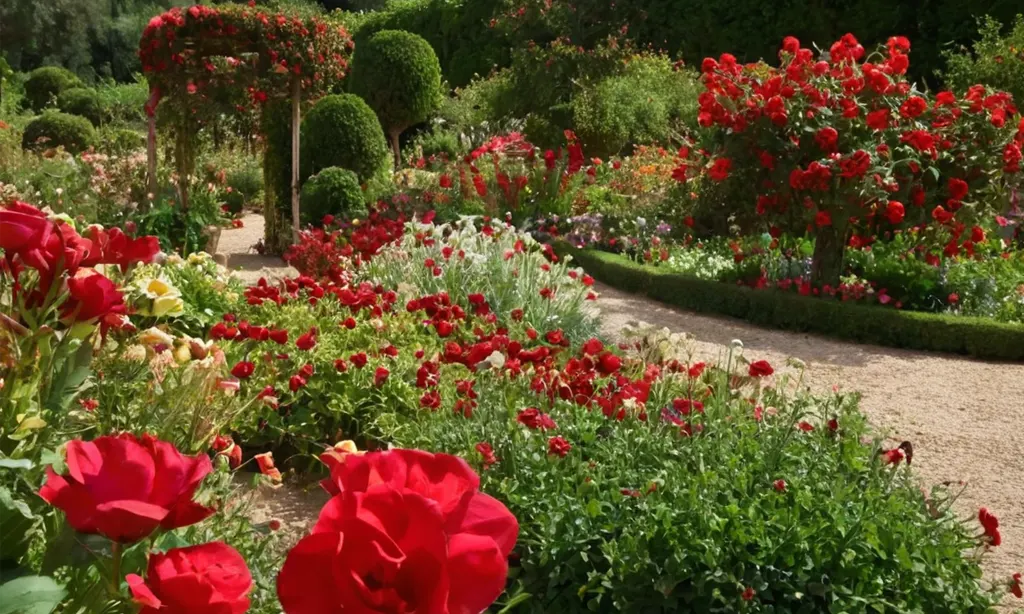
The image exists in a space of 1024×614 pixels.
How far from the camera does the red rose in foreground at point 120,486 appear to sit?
0.79 metres

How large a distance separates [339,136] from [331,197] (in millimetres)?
958

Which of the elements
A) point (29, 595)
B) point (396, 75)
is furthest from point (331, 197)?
point (29, 595)

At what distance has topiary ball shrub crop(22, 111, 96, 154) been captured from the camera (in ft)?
58.2

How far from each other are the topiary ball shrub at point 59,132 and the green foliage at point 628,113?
28.1 ft

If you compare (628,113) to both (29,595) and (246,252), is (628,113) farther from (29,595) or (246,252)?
(29,595)

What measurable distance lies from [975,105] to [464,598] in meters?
7.71

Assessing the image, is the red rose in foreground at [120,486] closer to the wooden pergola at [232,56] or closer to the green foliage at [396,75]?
the wooden pergola at [232,56]

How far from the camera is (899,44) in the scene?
749 centimetres

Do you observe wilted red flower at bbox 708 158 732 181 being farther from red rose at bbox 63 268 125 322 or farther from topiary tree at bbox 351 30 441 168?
red rose at bbox 63 268 125 322

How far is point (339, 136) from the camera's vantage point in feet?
35.6

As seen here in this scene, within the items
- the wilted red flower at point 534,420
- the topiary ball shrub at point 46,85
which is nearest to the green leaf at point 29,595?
the wilted red flower at point 534,420

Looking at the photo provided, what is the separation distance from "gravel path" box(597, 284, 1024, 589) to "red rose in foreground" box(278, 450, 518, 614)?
3123 mm

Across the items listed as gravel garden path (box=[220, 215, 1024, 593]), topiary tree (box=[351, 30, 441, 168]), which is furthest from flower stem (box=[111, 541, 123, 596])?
topiary tree (box=[351, 30, 441, 168])

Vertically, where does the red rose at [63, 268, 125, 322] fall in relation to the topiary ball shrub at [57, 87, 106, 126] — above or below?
below
